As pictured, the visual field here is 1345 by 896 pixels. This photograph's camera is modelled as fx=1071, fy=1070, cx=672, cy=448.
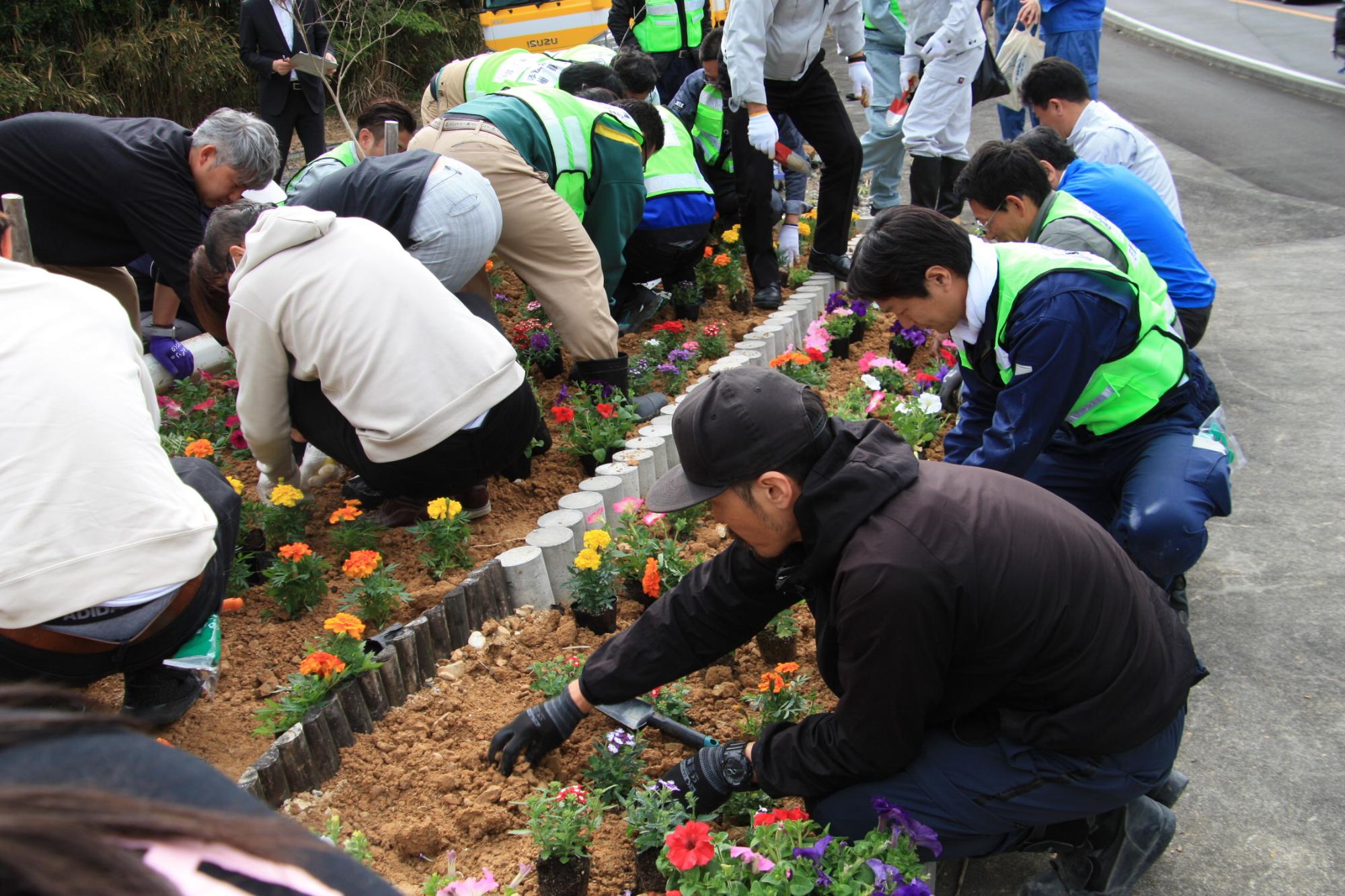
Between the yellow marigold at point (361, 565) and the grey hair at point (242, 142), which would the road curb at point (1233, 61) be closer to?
the grey hair at point (242, 142)

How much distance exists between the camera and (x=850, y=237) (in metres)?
7.29

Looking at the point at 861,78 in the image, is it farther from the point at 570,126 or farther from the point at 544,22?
the point at 544,22

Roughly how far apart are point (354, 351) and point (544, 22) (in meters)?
6.46

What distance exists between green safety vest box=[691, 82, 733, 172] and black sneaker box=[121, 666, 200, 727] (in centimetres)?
454

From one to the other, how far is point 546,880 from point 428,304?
5.65 ft

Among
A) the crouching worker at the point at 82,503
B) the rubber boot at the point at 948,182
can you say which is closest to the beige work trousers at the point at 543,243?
the crouching worker at the point at 82,503

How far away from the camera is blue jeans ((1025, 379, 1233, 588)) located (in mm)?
3059

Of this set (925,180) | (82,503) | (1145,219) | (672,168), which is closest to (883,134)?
(925,180)

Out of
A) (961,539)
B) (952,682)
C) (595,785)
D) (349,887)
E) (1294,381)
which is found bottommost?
(1294,381)

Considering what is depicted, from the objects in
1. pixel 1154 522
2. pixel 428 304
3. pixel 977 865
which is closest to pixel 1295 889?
pixel 977 865

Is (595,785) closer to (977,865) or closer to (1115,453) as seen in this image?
(977,865)

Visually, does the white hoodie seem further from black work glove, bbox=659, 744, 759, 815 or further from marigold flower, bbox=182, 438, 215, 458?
black work glove, bbox=659, 744, 759, 815

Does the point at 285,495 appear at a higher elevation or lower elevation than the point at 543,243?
lower

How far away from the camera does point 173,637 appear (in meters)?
2.69
